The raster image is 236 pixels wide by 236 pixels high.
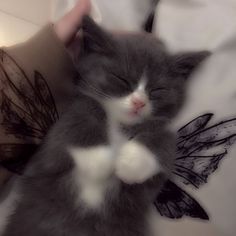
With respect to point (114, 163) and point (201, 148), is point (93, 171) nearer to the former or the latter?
point (114, 163)

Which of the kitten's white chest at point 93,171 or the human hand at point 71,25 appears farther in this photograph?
the human hand at point 71,25

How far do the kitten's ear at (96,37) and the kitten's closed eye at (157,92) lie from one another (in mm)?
102

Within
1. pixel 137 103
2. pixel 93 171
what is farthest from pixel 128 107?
pixel 93 171

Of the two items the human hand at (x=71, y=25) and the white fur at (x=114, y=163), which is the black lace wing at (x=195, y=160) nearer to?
the white fur at (x=114, y=163)

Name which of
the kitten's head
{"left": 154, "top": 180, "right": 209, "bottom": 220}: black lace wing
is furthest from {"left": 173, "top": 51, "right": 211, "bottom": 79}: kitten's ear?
{"left": 154, "top": 180, "right": 209, "bottom": 220}: black lace wing

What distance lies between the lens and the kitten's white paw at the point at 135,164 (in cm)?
71

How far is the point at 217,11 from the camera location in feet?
2.93

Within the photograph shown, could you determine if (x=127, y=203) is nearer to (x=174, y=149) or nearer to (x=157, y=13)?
(x=174, y=149)

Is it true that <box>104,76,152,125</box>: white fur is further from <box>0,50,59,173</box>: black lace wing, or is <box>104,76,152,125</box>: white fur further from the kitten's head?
<box>0,50,59,173</box>: black lace wing

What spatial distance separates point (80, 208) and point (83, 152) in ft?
0.29

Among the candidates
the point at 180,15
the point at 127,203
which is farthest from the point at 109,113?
the point at 180,15

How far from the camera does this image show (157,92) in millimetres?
795

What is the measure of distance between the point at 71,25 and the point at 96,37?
0.33ft

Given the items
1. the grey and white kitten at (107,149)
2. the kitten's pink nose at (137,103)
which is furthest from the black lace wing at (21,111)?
the kitten's pink nose at (137,103)
